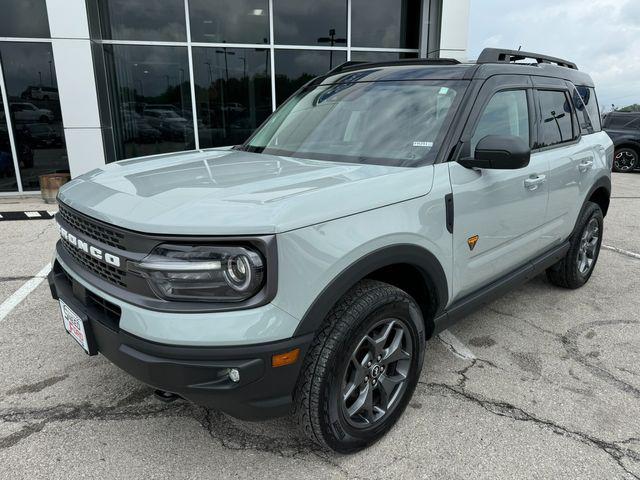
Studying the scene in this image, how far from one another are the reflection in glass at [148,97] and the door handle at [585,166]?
8.07m

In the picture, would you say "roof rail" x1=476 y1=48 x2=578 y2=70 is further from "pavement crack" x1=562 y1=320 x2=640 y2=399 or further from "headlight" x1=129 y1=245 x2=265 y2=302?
"headlight" x1=129 y1=245 x2=265 y2=302

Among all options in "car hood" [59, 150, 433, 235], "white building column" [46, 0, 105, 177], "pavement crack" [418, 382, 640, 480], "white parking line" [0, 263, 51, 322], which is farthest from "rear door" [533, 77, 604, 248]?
"white building column" [46, 0, 105, 177]

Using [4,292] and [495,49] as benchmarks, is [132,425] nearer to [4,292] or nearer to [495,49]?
[4,292]

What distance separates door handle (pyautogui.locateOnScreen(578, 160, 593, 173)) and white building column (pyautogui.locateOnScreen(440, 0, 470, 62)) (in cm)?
677

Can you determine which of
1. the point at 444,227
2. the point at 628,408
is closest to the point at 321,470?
the point at 444,227

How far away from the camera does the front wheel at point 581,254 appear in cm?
415

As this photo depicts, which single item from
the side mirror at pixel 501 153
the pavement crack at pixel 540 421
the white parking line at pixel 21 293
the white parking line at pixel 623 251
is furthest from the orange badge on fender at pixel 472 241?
the white parking line at pixel 623 251

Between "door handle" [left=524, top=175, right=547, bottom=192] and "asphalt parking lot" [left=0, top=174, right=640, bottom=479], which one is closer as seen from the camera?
"asphalt parking lot" [left=0, top=174, right=640, bottom=479]

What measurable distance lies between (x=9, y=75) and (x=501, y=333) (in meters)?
9.57

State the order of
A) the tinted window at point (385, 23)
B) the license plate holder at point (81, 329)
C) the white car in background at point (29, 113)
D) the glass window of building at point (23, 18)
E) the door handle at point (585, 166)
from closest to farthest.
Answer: the license plate holder at point (81, 329) → the door handle at point (585, 166) → the glass window of building at point (23, 18) → the white car in background at point (29, 113) → the tinted window at point (385, 23)

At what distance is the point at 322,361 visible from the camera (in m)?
2.01

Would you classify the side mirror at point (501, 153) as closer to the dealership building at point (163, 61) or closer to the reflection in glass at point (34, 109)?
Answer: the dealership building at point (163, 61)

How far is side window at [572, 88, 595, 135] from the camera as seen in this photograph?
3.95m

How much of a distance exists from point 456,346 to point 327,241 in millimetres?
1892
